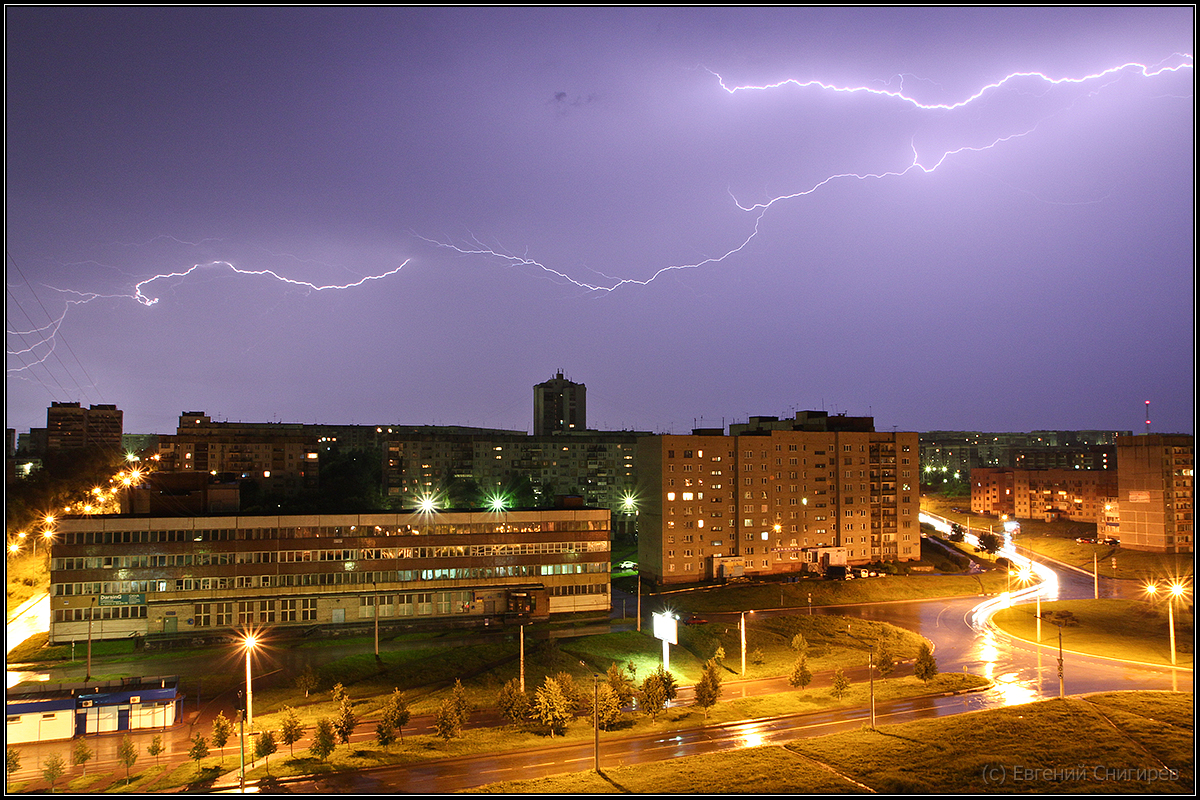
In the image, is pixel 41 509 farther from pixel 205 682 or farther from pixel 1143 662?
pixel 1143 662

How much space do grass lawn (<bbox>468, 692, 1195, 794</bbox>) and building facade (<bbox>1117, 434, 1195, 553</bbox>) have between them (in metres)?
56.0

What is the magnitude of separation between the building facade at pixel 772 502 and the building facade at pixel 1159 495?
79.8ft

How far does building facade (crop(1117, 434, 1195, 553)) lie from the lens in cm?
7350

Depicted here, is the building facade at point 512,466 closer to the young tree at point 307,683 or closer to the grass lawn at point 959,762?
the young tree at point 307,683

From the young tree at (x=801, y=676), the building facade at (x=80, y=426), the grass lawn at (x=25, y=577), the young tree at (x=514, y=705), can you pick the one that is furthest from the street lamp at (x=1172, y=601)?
the building facade at (x=80, y=426)

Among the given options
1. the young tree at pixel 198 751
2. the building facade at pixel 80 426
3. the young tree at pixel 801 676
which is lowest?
the young tree at pixel 801 676

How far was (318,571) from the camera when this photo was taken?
153 ft

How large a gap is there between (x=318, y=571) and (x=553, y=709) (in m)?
24.2

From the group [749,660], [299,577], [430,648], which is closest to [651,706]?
[749,660]

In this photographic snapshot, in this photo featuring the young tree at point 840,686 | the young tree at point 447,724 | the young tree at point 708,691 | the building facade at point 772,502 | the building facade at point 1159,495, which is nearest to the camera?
the young tree at point 447,724

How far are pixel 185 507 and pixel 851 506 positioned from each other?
59.7m

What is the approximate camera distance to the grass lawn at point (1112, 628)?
4234cm

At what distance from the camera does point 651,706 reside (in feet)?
99.6

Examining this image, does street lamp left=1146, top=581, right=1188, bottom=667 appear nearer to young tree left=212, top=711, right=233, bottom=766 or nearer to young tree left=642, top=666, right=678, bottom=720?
young tree left=642, top=666, right=678, bottom=720
